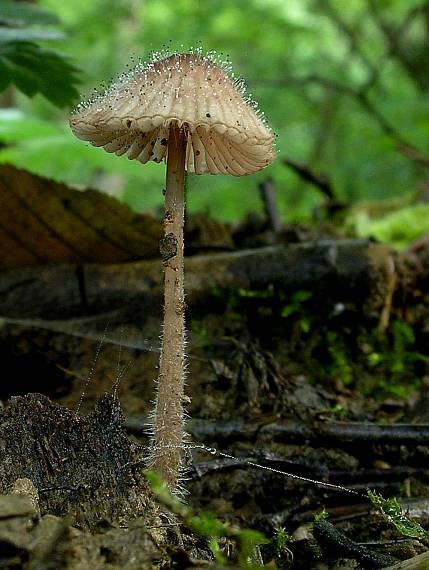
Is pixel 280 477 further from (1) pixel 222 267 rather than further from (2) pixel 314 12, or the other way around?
(2) pixel 314 12

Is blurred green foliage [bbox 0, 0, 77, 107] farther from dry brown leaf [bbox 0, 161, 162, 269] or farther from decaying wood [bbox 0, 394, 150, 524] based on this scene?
decaying wood [bbox 0, 394, 150, 524]

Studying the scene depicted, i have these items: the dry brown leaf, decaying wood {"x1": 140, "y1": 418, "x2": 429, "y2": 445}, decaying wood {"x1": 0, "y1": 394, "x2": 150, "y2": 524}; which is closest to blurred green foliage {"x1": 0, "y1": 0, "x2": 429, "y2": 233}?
the dry brown leaf

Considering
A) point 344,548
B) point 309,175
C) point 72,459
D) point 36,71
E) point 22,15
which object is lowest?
point 344,548

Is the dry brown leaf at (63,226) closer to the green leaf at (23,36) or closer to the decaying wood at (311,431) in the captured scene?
the green leaf at (23,36)

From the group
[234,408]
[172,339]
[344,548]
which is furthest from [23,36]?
[344,548]

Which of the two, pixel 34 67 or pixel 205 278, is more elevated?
pixel 34 67

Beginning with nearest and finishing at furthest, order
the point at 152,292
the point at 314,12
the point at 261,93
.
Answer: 1. the point at 152,292
2. the point at 261,93
3. the point at 314,12

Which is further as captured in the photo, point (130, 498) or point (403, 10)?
point (403, 10)

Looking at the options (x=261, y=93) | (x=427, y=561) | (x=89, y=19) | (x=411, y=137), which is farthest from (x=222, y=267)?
(x=89, y=19)

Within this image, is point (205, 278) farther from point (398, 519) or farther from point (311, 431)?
point (398, 519)
